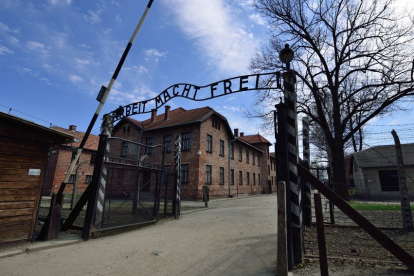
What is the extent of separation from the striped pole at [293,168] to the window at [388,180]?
81.4ft

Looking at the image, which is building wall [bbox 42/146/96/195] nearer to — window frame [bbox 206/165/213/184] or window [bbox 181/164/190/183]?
window [bbox 181/164/190/183]

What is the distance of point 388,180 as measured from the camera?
22.5 meters

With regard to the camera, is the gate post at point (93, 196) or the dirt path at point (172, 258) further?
the gate post at point (93, 196)

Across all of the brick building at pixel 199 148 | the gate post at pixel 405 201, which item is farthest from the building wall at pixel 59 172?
the gate post at pixel 405 201

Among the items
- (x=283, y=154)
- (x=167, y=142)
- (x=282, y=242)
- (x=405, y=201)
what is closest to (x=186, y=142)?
(x=167, y=142)

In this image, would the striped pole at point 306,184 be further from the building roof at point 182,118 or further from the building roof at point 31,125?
the building roof at point 182,118

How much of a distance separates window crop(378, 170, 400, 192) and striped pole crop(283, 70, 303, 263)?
24797 millimetres

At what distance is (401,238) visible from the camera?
207 inches

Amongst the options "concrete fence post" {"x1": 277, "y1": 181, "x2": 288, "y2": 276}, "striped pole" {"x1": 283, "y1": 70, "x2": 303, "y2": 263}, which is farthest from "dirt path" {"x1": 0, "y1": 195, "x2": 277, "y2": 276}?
"striped pole" {"x1": 283, "y1": 70, "x2": 303, "y2": 263}

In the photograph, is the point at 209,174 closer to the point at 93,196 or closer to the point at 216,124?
the point at 216,124

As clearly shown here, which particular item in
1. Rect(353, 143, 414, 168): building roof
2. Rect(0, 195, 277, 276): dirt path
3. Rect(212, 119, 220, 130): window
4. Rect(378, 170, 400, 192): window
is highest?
Rect(212, 119, 220, 130): window

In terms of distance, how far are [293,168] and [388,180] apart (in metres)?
25.5

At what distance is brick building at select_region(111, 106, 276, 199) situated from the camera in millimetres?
20938

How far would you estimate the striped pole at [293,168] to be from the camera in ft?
12.5
